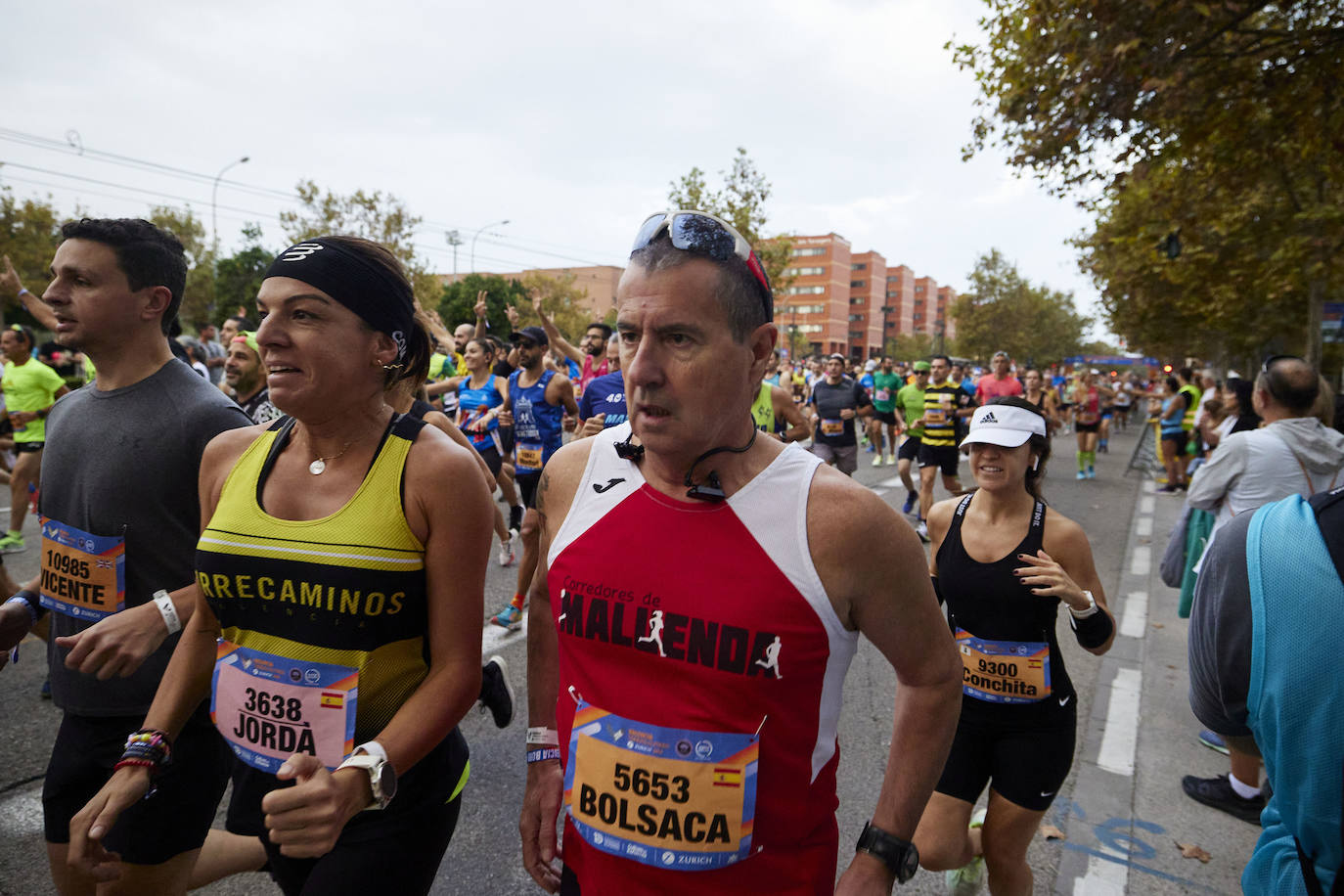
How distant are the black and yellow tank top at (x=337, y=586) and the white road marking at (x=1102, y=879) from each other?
2929 mm

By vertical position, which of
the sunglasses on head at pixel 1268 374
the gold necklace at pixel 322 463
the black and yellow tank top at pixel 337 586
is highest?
the sunglasses on head at pixel 1268 374

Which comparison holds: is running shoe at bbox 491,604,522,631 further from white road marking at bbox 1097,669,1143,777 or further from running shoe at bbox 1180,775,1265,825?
running shoe at bbox 1180,775,1265,825

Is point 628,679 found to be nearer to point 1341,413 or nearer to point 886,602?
point 886,602

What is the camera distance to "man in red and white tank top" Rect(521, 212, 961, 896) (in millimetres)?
1501

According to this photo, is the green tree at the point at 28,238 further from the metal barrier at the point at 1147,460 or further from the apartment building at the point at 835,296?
the apartment building at the point at 835,296

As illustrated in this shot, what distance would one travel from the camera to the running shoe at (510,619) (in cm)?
578

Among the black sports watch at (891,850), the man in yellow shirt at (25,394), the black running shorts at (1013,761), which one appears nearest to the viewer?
the black sports watch at (891,850)

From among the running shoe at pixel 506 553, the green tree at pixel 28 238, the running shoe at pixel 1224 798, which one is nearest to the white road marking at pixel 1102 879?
the running shoe at pixel 1224 798

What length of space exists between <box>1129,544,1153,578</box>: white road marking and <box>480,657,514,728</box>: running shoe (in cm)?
828

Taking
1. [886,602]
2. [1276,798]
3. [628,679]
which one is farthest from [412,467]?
[1276,798]

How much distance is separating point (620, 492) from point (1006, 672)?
6.51ft

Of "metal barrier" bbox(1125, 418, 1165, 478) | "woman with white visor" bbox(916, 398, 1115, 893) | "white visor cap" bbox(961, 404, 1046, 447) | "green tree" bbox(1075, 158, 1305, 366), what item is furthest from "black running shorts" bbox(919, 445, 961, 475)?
"metal barrier" bbox(1125, 418, 1165, 478)

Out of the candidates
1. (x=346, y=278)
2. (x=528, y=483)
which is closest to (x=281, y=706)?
(x=346, y=278)

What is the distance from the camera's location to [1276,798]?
1471 mm
